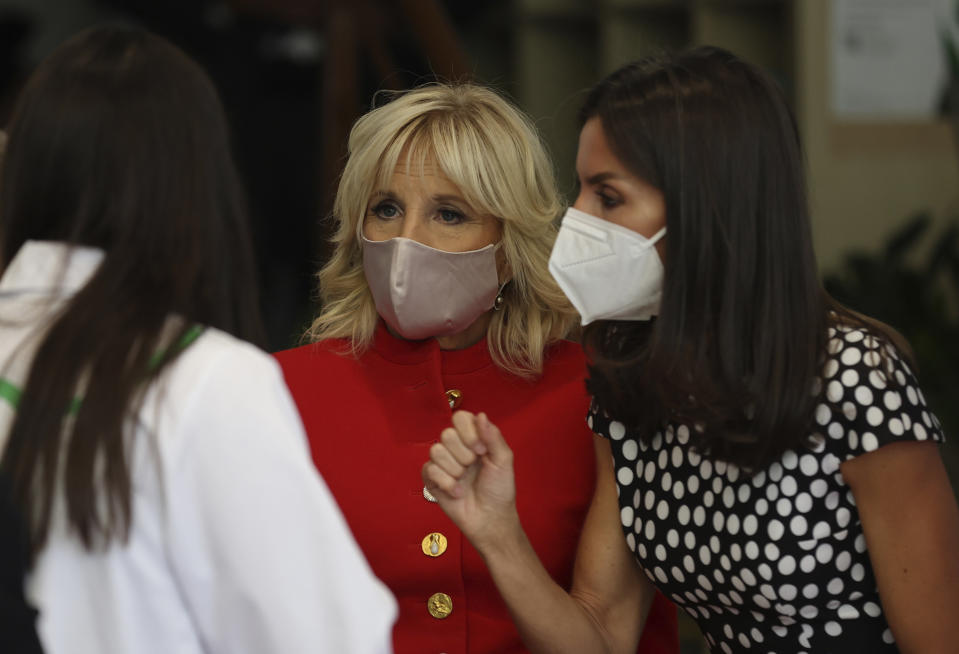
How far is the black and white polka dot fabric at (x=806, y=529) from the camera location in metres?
1.52

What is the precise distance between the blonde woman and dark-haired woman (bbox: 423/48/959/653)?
214 mm

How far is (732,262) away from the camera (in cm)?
154

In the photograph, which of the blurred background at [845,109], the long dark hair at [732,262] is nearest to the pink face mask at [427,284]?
the long dark hair at [732,262]

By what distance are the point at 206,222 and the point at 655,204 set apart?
0.69 metres

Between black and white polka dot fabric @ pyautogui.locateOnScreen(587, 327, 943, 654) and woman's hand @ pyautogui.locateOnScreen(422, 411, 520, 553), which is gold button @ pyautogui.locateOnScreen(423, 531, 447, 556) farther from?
black and white polka dot fabric @ pyautogui.locateOnScreen(587, 327, 943, 654)

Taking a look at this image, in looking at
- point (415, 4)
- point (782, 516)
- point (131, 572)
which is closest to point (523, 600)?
point (782, 516)

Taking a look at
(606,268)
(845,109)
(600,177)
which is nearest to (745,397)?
(606,268)

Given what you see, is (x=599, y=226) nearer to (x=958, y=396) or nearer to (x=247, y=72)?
(x=958, y=396)

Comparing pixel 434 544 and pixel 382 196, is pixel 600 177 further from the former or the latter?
pixel 434 544

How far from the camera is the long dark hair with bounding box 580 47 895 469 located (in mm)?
1537

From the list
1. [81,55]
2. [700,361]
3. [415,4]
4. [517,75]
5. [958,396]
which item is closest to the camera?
[81,55]

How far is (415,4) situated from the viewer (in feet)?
10.2

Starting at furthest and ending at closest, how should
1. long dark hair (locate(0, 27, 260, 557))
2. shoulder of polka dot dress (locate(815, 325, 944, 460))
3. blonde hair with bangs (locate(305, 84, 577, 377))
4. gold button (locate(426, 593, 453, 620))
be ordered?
blonde hair with bangs (locate(305, 84, 577, 377)) → gold button (locate(426, 593, 453, 620)) → shoulder of polka dot dress (locate(815, 325, 944, 460)) → long dark hair (locate(0, 27, 260, 557))

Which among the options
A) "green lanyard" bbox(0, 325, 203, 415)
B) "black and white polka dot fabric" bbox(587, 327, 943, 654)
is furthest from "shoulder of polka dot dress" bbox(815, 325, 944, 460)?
"green lanyard" bbox(0, 325, 203, 415)
